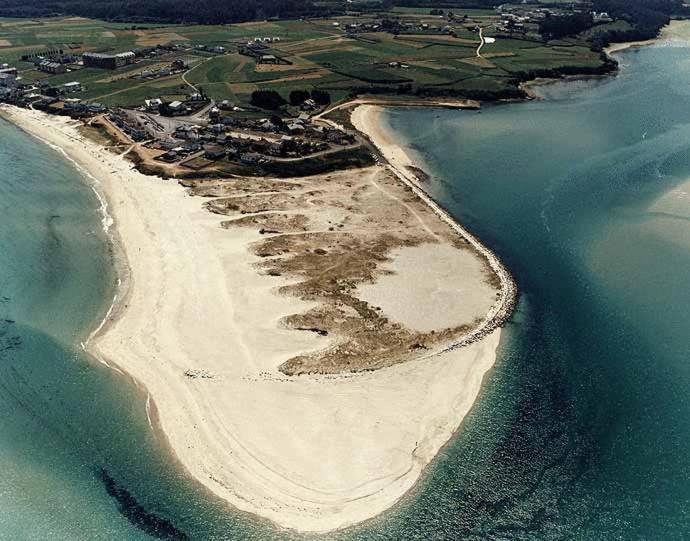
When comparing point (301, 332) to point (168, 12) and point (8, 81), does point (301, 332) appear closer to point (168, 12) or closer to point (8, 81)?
point (8, 81)

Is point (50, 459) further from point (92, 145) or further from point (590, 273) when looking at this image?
point (92, 145)

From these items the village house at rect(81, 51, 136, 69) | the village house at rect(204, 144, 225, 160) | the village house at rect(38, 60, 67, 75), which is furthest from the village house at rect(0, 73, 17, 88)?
the village house at rect(204, 144, 225, 160)

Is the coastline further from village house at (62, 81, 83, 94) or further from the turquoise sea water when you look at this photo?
village house at (62, 81, 83, 94)

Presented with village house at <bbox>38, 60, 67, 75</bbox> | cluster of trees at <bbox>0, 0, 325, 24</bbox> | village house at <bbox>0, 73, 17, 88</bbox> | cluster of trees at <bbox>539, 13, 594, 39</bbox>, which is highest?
cluster of trees at <bbox>0, 0, 325, 24</bbox>

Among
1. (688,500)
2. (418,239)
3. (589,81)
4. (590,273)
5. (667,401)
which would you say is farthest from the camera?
(589,81)

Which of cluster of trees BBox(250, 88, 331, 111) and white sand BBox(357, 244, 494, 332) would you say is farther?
cluster of trees BBox(250, 88, 331, 111)

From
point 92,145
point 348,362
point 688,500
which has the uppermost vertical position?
point 92,145

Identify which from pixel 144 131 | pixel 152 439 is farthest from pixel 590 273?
pixel 144 131

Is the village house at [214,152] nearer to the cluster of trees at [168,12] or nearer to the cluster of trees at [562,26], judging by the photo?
the cluster of trees at [168,12]

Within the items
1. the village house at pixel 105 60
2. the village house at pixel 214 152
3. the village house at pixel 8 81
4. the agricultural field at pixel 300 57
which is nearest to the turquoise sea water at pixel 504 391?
the village house at pixel 214 152
